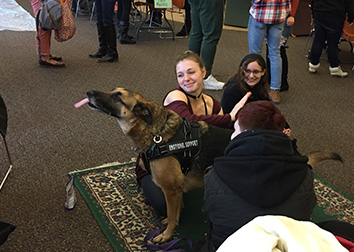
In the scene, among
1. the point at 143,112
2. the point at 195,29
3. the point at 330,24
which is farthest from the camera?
the point at 330,24

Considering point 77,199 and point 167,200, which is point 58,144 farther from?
point 167,200

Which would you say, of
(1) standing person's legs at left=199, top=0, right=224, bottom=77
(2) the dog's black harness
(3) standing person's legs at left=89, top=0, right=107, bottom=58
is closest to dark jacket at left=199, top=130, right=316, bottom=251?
(2) the dog's black harness

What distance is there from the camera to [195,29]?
412 centimetres

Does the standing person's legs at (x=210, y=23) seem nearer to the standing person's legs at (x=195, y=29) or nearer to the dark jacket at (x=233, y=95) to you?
the standing person's legs at (x=195, y=29)

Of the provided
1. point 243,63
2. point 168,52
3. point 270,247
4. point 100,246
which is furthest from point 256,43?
point 270,247

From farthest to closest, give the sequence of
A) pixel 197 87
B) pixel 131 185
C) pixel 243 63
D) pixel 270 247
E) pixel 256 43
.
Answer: pixel 256 43 < pixel 243 63 < pixel 131 185 < pixel 197 87 < pixel 270 247

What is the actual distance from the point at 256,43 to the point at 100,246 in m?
2.79

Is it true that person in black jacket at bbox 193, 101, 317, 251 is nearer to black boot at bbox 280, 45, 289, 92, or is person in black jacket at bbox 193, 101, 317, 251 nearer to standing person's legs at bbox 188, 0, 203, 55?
standing person's legs at bbox 188, 0, 203, 55

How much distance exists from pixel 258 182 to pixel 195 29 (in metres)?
3.18

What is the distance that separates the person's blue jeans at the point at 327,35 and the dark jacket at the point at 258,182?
4001 mm

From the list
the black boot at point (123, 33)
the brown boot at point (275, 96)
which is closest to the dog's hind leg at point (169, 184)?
the brown boot at point (275, 96)

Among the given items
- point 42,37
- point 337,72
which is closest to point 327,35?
point 337,72

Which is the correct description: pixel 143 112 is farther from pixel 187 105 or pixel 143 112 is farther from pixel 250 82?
pixel 250 82

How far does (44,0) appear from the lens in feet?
13.4
